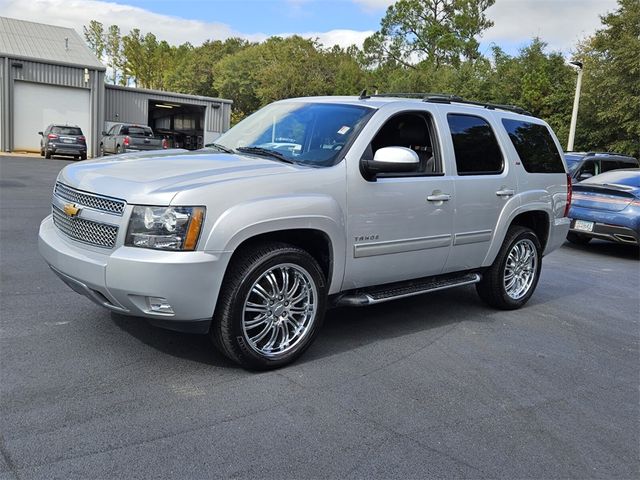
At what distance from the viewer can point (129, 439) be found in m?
3.07

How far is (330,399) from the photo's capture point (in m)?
3.69

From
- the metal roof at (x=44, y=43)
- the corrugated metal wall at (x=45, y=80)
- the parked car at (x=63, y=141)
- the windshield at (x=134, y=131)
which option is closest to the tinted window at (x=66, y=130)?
the parked car at (x=63, y=141)

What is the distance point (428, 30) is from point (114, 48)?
1393 inches

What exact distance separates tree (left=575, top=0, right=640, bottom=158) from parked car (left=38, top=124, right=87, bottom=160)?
22653 mm

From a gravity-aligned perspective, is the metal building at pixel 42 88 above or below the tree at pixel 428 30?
below

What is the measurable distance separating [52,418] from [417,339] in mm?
2848

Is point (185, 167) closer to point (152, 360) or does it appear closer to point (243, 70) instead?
point (152, 360)

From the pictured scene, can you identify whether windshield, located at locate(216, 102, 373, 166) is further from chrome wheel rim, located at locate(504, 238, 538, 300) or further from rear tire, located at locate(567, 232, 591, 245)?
rear tire, located at locate(567, 232, 591, 245)

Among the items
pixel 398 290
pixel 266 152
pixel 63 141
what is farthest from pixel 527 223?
pixel 63 141

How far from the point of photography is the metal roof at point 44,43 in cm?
3005

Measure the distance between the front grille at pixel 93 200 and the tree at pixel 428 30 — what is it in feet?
192

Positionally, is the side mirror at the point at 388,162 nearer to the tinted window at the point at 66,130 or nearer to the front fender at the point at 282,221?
the front fender at the point at 282,221

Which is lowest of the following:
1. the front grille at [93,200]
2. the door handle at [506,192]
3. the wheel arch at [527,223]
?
the wheel arch at [527,223]

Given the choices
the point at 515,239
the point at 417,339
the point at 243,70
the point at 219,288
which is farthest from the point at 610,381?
the point at 243,70
